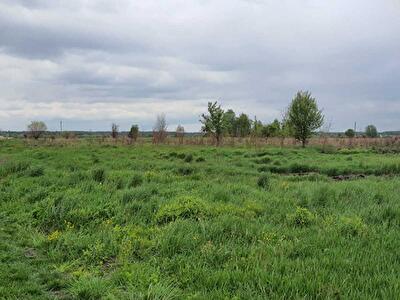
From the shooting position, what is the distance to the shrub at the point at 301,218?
7.57 m

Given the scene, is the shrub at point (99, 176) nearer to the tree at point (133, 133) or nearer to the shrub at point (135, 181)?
the shrub at point (135, 181)

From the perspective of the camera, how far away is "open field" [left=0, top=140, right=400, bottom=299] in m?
4.89

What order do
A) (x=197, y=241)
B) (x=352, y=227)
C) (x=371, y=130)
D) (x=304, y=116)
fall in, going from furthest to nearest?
(x=371, y=130) < (x=304, y=116) < (x=352, y=227) < (x=197, y=241)

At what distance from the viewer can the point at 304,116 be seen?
3503 cm

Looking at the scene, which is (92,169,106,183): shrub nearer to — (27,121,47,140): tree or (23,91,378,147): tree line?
(23,91,378,147): tree line

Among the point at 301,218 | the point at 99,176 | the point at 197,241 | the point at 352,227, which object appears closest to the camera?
the point at 197,241

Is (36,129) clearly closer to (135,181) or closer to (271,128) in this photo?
(271,128)

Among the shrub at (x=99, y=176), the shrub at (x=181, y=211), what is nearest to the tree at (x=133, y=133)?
the shrub at (x=99, y=176)

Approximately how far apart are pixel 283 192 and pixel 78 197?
5077mm

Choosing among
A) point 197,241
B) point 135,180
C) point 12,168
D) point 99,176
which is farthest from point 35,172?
point 197,241

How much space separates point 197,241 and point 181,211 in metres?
1.58

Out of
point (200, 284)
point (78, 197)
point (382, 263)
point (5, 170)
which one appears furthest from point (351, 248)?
point (5, 170)

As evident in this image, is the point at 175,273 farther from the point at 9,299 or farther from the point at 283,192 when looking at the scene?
the point at 283,192

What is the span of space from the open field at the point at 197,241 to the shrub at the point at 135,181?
0.07 m
